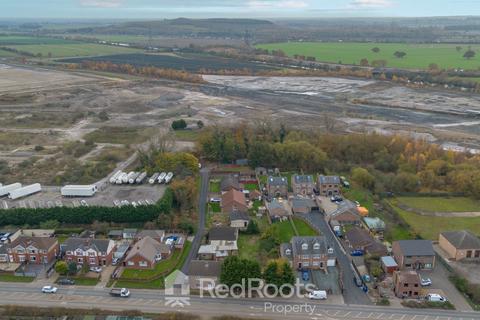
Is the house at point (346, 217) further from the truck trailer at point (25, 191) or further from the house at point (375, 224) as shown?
the truck trailer at point (25, 191)

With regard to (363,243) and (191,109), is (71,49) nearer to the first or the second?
(191,109)

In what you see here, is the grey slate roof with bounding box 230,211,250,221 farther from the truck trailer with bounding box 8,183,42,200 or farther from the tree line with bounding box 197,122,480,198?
the truck trailer with bounding box 8,183,42,200

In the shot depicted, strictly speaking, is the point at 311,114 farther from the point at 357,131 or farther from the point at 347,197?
the point at 347,197

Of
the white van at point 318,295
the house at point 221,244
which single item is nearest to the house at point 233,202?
the house at point 221,244

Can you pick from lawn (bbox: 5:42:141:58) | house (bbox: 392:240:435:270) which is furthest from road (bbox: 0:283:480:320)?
lawn (bbox: 5:42:141:58)

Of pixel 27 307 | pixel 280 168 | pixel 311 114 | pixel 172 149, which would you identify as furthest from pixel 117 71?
pixel 27 307
